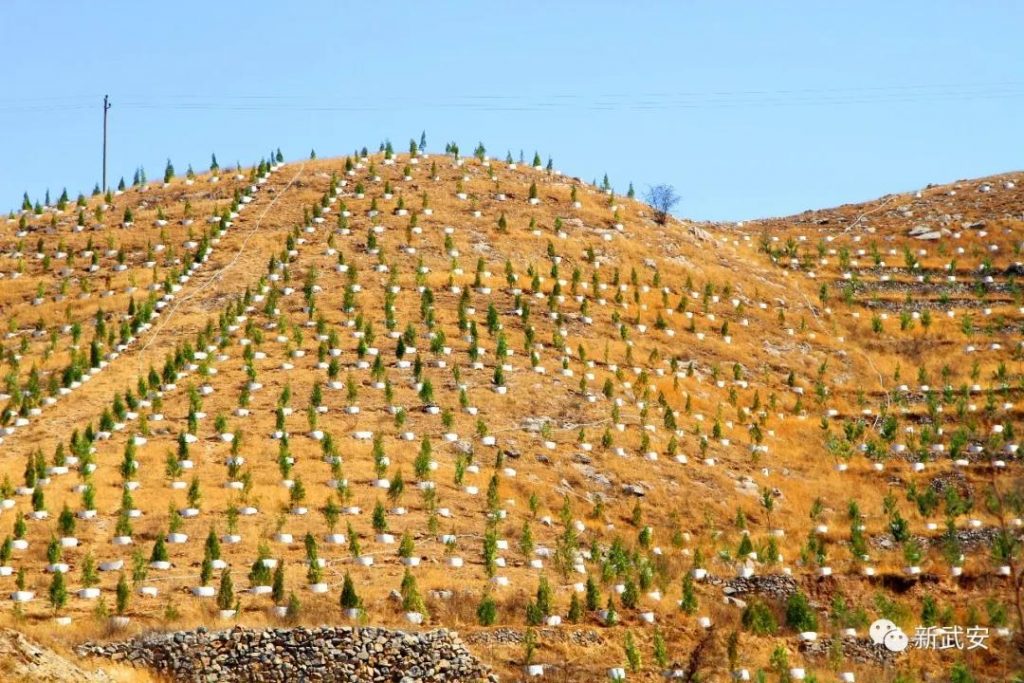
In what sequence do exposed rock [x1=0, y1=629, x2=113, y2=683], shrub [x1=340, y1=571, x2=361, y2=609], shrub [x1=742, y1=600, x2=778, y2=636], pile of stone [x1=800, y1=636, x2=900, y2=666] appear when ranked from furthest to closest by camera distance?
shrub [x1=742, y1=600, x2=778, y2=636], pile of stone [x1=800, y1=636, x2=900, y2=666], shrub [x1=340, y1=571, x2=361, y2=609], exposed rock [x1=0, y1=629, x2=113, y2=683]

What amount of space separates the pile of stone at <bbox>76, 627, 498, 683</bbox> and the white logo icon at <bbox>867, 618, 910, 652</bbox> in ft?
28.9

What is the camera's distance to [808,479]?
40094 millimetres

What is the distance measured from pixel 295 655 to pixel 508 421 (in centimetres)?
1507

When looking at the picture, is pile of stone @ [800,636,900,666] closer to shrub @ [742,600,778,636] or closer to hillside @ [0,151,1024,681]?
hillside @ [0,151,1024,681]

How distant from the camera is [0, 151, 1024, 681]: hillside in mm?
28734

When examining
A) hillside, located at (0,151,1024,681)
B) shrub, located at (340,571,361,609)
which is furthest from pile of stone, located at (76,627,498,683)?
shrub, located at (340,571,361,609)

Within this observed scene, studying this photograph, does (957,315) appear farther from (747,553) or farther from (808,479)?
(747,553)

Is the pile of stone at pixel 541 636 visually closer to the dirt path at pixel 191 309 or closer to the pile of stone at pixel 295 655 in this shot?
the pile of stone at pixel 295 655

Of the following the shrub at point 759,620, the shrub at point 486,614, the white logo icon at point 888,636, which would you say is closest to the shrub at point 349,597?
the shrub at point 486,614

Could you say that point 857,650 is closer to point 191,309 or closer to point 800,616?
point 800,616

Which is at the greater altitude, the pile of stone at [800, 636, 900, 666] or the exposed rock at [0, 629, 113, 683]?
the exposed rock at [0, 629, 113, 683]

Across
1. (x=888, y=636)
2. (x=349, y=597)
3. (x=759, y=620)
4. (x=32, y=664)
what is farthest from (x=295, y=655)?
(x=888, y=636)

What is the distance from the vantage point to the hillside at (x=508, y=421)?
94.3 ft

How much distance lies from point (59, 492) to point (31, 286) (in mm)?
17947
